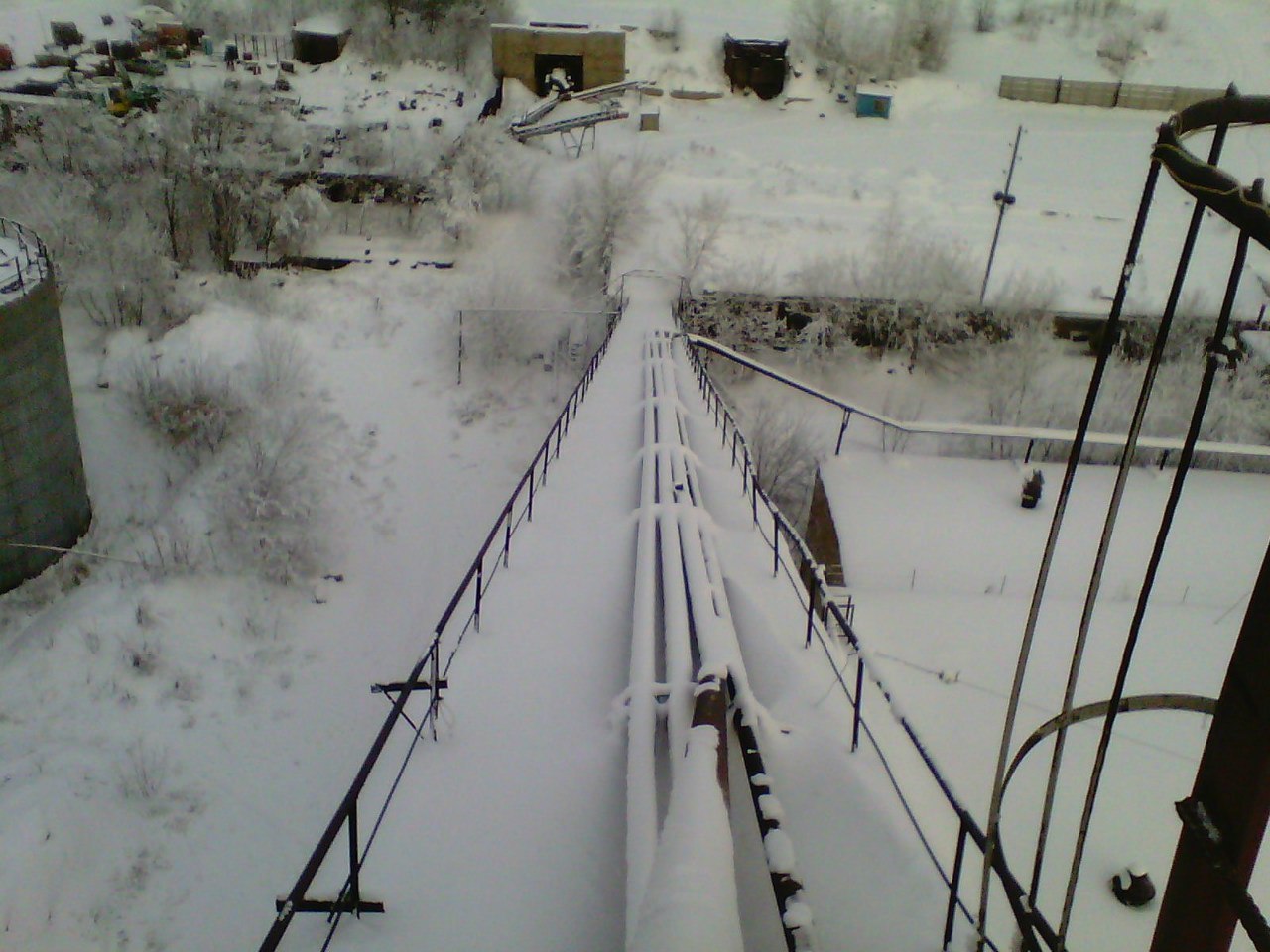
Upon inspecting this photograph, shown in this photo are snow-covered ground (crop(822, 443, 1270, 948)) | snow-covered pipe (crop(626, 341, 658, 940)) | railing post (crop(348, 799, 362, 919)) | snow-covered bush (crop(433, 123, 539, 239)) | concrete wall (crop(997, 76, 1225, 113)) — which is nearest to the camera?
railing post (crop(348, 799, 362, 919))

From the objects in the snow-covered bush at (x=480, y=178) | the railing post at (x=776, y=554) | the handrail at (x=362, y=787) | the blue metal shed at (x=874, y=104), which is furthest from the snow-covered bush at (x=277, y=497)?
the blue metal shed at (x=874, y=104)

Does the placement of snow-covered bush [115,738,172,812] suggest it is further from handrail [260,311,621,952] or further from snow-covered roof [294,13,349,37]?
snow-covered roof [294,13,349,37]

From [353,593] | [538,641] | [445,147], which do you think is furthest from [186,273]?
[538,641]

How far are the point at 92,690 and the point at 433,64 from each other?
70.6ft

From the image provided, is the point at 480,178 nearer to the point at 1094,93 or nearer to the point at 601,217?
the point at 601,217

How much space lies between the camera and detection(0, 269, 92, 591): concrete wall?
12484mm

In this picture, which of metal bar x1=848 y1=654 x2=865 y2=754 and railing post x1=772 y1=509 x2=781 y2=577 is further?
railing post x1=772 y1=509 x2=781 y2=577

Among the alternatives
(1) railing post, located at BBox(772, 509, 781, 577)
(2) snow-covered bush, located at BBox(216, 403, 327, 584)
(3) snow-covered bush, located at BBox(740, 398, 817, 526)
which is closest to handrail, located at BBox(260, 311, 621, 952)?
(1) railing post, located at BBox(772, 509, 781, 577)

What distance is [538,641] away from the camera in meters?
5.82

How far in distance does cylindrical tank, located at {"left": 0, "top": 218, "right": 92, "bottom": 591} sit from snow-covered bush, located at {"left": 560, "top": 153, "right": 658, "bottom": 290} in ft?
30.2

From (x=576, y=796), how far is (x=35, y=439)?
11.4 m

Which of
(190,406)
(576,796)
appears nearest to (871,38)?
(190,406)

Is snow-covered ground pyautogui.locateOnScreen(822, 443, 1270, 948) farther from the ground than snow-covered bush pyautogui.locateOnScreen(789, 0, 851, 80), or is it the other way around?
snow-covered bush pyautogui.locateOnScreen(789, 0, 851, 80)

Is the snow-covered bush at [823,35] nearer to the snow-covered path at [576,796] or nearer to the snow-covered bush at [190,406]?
the snow-covered bush at [190,406]
